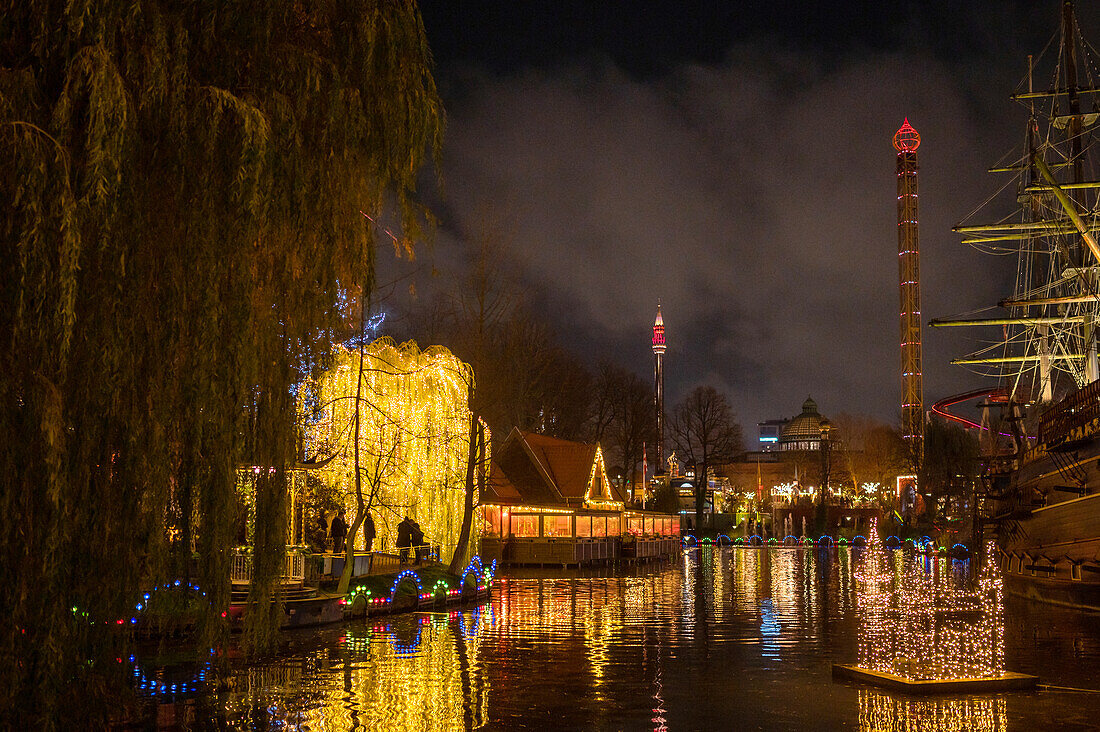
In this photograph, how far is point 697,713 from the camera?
11.0m

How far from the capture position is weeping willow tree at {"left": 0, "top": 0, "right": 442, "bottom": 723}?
7477 mm

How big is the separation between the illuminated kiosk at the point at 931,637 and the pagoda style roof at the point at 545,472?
16.4 meters

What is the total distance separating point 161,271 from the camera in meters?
A: 8.58

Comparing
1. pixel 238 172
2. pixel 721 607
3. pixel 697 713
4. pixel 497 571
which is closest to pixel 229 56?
pixel 238 172

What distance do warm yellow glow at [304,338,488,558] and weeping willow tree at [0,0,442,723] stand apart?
39.2ft

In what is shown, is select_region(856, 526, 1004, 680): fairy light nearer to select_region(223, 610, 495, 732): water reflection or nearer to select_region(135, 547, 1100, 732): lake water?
select_region(135, 547, 1100, 732): lake water

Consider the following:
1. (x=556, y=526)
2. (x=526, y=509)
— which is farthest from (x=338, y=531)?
(x=556, y=526)

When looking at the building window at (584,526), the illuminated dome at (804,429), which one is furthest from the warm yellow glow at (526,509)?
the illuminated dome at (804,429)

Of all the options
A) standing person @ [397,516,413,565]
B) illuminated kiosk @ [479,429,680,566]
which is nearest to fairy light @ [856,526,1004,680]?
standing person @ [397,516,413,565]

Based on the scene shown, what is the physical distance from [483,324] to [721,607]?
986 cm

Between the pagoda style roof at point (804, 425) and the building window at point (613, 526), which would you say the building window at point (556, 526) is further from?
the pagoda style roof at point (804, 425)

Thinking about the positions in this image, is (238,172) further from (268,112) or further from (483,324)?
(483,324)

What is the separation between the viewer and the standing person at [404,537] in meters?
26.5

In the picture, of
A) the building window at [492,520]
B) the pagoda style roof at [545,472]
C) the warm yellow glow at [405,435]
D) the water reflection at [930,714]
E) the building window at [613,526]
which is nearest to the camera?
the water reflection at [930,714]
